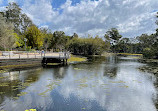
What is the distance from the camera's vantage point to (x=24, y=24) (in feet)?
236

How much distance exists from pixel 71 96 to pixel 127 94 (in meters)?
4.58

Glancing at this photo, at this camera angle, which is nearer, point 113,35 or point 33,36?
point 33,36

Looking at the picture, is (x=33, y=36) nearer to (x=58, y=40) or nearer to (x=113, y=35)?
(x=58, y=40)

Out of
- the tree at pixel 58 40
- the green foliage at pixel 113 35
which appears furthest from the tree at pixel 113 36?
the tree at pixel 58 40

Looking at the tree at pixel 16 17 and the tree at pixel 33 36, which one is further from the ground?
the tree at pixel 16 17

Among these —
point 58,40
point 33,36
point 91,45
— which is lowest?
point 91,45

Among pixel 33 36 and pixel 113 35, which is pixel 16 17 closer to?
pixel 33 36

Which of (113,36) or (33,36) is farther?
(113,36)

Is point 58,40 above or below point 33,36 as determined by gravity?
above

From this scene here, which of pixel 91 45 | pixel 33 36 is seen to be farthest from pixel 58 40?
pixel 33 36

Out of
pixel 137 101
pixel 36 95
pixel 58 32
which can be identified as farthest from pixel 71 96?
pixel 58 32

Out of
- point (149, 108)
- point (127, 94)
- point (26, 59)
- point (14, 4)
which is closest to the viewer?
point (149, 108)

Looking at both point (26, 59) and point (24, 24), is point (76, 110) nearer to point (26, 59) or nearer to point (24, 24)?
point (26, 59)

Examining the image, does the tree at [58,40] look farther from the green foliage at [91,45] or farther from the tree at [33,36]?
the tree at [33,36]
